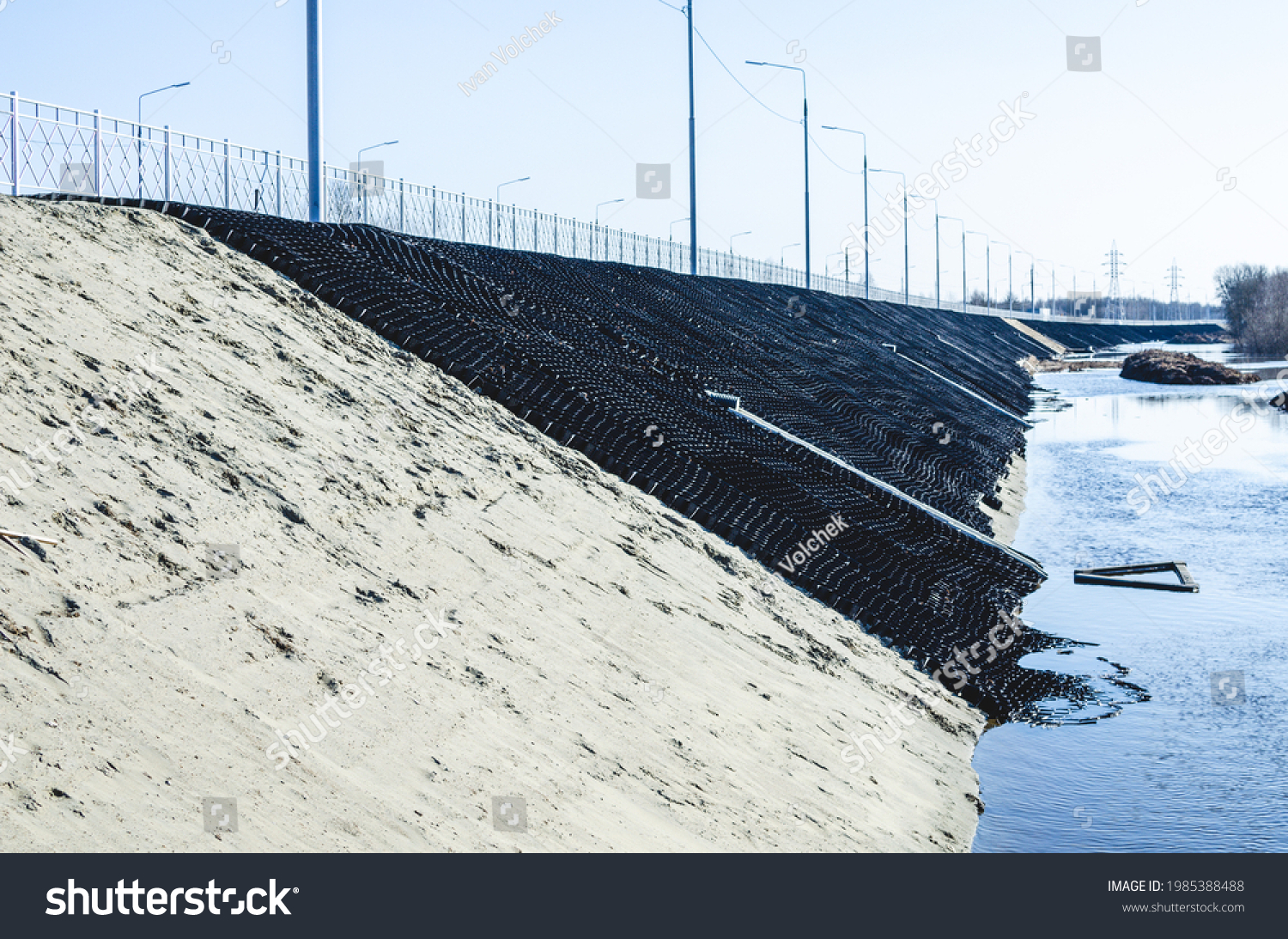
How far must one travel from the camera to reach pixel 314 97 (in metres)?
17.5

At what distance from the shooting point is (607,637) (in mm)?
10930

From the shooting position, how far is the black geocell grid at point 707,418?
1528 centimetres

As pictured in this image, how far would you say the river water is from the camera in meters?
10.5

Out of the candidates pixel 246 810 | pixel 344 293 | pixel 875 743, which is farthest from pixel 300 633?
pixel 344 293

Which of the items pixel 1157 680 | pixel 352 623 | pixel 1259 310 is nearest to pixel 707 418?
pixel 1157 680

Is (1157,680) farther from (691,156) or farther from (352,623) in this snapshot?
(691,156)

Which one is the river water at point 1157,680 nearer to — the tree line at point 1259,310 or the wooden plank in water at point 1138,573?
the wooden plank in water at point 1138,573

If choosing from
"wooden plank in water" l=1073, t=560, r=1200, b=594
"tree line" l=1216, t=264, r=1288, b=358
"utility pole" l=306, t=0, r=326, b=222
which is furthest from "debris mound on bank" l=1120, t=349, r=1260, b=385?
"utility pole" l=306, t=0, r=326, b=222

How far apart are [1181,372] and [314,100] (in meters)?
65.0

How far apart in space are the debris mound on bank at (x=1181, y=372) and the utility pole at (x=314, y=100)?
63.8 meters

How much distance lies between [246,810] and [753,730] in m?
4.92

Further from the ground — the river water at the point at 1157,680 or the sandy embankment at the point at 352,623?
the sandy embankment at the point at 352,623

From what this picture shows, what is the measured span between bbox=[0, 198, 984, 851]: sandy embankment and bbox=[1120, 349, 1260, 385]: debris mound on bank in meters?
63.9

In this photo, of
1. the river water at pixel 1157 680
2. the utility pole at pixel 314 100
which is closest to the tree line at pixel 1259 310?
the river water at pixel 1157 680
